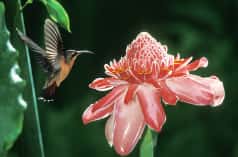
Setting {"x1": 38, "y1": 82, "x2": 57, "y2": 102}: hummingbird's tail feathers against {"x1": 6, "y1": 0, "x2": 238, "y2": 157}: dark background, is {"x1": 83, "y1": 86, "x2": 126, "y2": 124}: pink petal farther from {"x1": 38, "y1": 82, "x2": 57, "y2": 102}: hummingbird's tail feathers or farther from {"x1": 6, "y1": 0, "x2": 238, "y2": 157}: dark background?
{"x1": 6, "y1": 0, "x2": 238, "y2": 157}: dark background

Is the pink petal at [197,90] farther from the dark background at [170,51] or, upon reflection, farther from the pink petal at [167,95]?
the dark background at [170,51]

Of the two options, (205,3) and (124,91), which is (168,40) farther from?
(124,91)

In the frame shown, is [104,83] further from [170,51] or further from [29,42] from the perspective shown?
[170,51]

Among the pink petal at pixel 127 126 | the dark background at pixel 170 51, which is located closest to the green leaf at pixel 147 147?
the pink petal at pixel 127 126

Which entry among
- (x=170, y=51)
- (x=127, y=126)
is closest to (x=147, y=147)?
(x=127, y=126)

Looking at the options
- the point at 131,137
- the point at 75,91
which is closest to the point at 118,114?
the point at 131,137

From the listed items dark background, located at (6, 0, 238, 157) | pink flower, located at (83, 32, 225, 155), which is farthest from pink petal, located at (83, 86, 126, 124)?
dark background, located at (6, 0, 238, 157)
